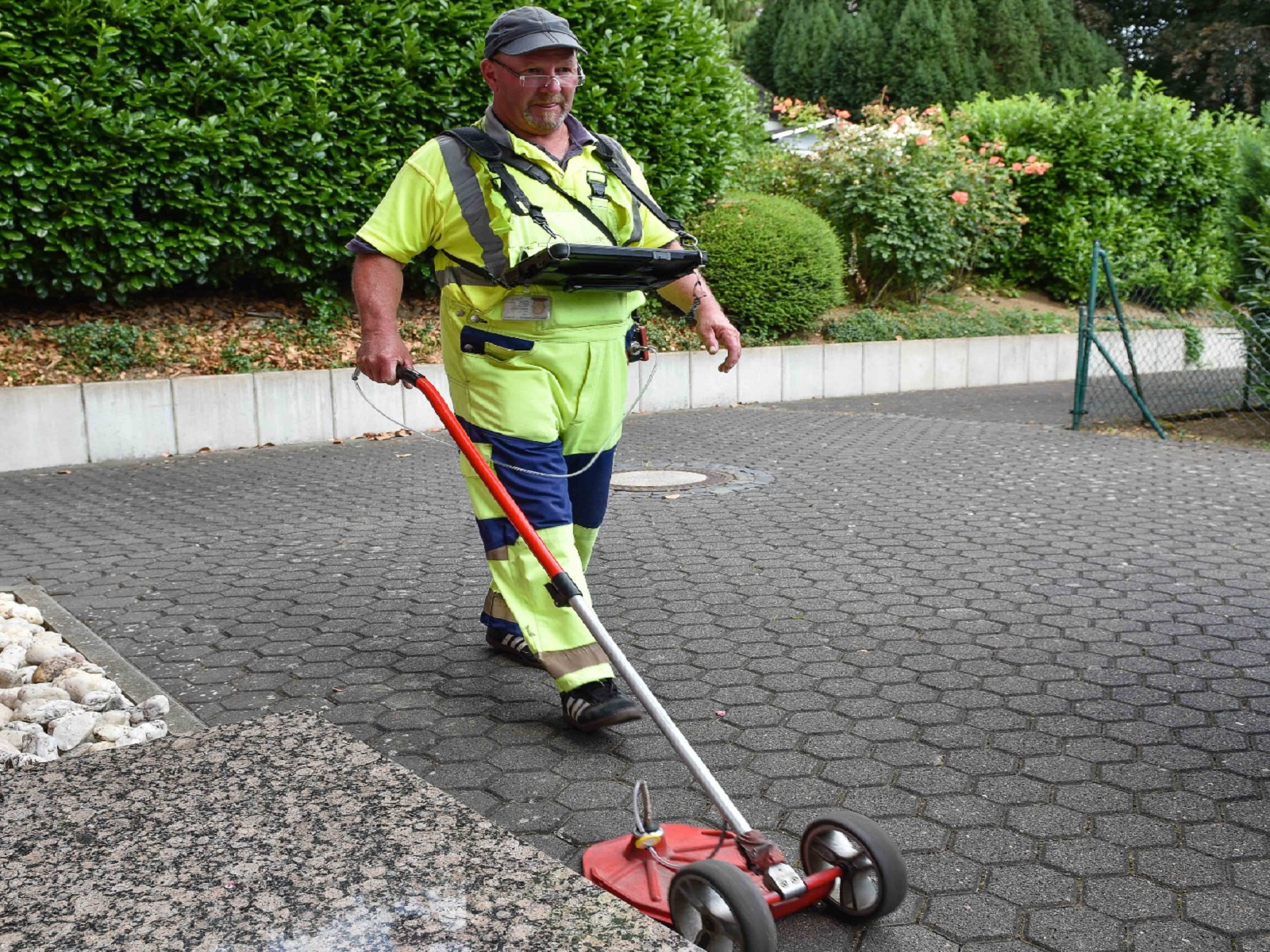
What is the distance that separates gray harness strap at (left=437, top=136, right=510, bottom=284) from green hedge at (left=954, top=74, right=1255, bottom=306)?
574 inches

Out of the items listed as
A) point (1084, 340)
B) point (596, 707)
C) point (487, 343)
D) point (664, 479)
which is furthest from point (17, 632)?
point (1084, 340)

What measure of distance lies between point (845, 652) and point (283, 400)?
6.53 metres

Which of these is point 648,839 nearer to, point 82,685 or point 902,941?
point 902,941

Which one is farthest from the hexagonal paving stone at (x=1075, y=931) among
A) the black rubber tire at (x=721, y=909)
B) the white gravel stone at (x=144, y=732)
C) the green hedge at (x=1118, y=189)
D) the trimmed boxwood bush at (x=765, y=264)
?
the green hedge at (x=1118, y=189)

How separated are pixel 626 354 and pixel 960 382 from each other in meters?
11.2

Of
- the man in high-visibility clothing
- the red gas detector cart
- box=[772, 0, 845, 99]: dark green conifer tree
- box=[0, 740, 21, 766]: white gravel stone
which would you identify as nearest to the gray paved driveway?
the red gas detector cart

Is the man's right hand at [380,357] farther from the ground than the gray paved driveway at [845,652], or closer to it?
farther from the ground

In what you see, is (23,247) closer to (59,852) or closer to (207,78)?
(207,78)

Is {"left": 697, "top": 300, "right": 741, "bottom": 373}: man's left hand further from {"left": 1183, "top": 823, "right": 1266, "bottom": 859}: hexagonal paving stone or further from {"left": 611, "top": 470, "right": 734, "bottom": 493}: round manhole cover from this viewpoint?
{"left": 611, "top": 470, "right": 734, "bottom": 493}: round manhole cover

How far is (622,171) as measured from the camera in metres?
3.93

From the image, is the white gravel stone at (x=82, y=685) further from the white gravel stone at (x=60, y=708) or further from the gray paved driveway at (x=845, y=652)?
the gray paved driveway at (x=845, y=652)

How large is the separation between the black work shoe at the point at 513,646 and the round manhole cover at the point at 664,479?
330 cm

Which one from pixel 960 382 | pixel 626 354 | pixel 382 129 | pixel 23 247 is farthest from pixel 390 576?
pixel 960 382

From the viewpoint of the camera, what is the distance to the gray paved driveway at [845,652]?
2.90 m
